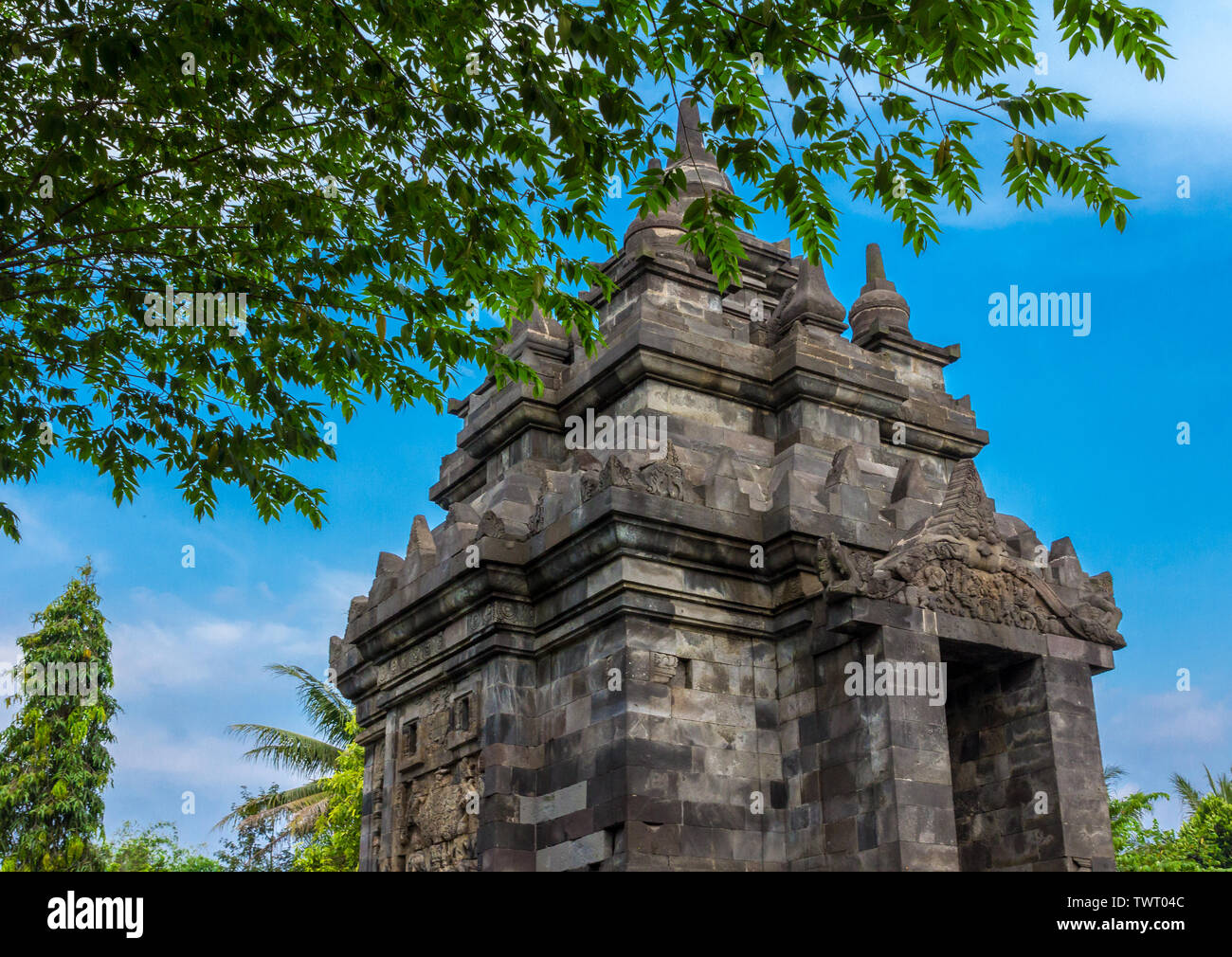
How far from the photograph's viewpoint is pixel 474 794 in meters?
13.1

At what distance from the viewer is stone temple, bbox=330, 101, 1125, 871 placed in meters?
12.0

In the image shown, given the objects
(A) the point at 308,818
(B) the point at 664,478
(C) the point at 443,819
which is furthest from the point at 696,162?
(A) the point at 308,818

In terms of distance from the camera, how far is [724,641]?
12.9 metres

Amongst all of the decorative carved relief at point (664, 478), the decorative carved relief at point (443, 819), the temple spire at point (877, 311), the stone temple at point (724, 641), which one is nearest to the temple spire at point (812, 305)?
the stone temple at point (724, 641)

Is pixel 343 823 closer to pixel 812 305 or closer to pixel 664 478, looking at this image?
pixel 812 305

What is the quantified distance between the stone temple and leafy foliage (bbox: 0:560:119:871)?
19792mm

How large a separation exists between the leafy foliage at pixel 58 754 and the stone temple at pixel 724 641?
19792 mm

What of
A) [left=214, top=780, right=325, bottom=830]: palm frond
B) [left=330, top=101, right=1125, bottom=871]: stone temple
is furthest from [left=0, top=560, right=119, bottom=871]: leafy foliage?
[left=330, top=101, right=1125, bottom=871]: stone temple

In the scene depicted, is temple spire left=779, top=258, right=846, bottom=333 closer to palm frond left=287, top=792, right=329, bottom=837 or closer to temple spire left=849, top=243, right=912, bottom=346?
temple spire left=849, top=243, right=912, bottom=346

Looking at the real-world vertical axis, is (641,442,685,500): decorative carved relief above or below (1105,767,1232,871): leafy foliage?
above

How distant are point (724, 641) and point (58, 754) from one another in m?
24.9

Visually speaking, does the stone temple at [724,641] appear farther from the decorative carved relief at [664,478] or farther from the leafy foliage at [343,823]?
the leafy foliage at [343,823]

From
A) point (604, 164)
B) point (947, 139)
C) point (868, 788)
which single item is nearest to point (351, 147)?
point (604, 164)

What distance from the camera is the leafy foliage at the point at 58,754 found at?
103ft
